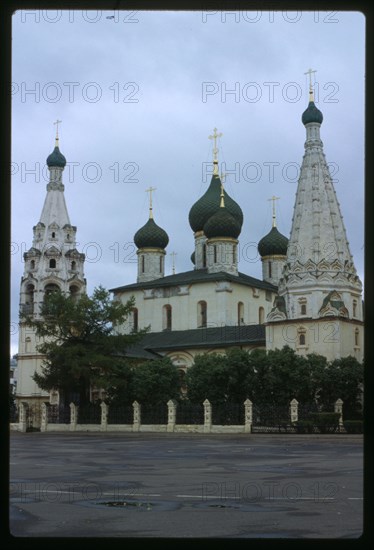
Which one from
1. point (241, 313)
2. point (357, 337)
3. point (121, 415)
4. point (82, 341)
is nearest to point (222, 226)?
point (241, 313)

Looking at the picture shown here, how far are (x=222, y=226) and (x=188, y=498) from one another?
55.0 meters

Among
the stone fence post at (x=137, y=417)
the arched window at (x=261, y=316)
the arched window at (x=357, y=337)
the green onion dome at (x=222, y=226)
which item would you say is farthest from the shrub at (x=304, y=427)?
the arched window at (x=261, y=316)

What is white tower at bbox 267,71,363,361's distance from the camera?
5488 centimetres

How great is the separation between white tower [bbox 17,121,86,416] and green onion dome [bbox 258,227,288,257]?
17.6 metres

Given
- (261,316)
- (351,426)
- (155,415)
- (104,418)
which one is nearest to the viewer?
(351,426)

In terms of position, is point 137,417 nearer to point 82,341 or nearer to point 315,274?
point 82,341

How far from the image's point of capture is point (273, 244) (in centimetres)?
7600

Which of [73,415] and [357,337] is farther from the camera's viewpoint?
[357,337]

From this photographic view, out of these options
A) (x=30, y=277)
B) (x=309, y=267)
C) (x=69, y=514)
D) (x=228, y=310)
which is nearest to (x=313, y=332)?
(x=309, y=267)

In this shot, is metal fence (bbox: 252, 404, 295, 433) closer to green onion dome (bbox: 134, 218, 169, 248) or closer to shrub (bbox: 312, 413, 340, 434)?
shrub (bbox: 312, 413, 340, 434)

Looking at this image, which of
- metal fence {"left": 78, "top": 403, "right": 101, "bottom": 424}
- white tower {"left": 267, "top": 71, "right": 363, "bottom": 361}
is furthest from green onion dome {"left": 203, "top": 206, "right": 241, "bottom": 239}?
metal fence {"left": 78, "top": 403, "right": 101, "bottom": 424}

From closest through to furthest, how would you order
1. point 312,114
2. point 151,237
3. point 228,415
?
1. point 228,415
2. point 312,114
3. point 151,237

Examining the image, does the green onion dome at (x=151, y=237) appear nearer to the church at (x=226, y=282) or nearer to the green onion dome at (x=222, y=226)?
the church at (x=226, y=282)

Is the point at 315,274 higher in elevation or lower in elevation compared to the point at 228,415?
higher
